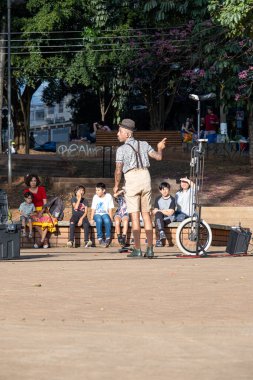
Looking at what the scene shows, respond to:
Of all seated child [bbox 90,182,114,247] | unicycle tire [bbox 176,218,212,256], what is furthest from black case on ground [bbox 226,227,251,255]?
seated child [bbox 90,182,114,247]

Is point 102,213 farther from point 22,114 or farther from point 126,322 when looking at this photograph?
point 22,114

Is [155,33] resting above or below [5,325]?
above

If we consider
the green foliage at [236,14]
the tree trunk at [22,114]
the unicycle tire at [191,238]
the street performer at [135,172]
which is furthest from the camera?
the tree trunk at [22,114]

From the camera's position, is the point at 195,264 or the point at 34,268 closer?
the point at 34,268

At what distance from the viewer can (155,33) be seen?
44438mm

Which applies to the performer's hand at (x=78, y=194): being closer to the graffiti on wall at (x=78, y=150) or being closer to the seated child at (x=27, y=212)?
the seated child at (x=27, y=212)

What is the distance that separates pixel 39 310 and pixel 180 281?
2632 mm

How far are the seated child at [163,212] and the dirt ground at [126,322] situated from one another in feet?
22.4

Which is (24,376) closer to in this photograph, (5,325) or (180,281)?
(5,325)

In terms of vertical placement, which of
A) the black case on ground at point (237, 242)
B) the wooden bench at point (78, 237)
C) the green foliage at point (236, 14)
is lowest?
the wooden bench at point (78, 237)

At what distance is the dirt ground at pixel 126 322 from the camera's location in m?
6.50

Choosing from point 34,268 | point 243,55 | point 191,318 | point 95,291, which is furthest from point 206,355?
point 243,55

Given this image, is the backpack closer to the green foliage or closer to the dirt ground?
the green foliage

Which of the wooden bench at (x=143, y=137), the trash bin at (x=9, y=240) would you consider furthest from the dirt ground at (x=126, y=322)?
the wooden bench at (x=143, y=137)
